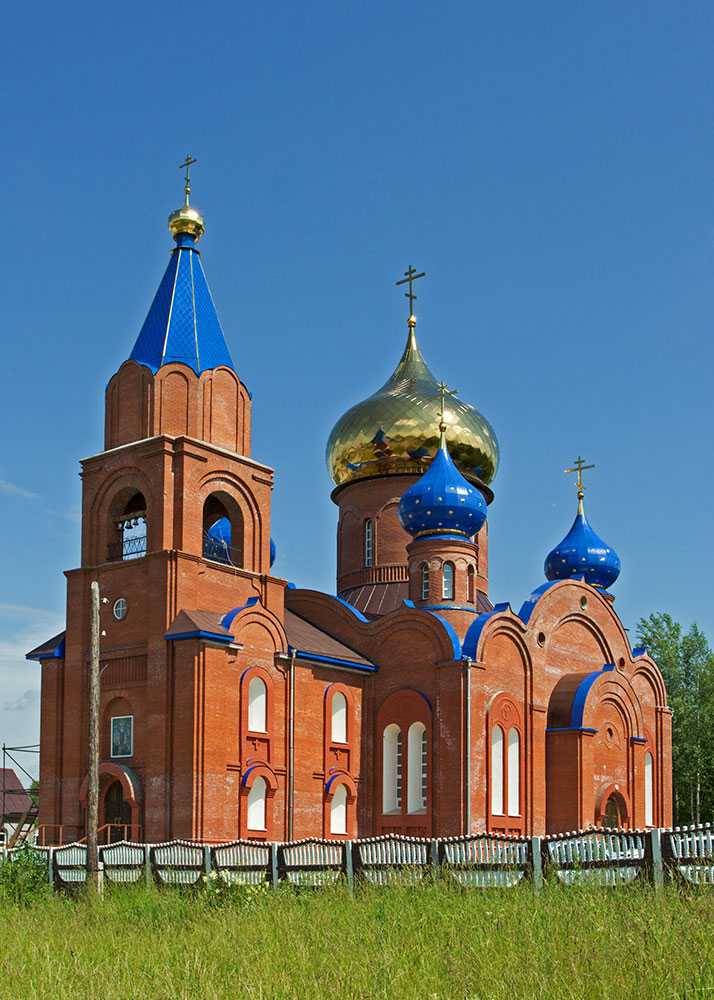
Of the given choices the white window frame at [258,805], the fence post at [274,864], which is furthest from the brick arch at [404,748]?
the fence post at [274,864]

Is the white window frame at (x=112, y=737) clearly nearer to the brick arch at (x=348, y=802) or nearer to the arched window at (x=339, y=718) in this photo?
the brick arch at (x=348, y=802)

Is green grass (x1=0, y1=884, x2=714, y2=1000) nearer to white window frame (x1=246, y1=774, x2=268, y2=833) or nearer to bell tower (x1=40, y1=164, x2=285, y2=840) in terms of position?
bell tower (x1=40, y1=164, x2=285, y2=840)

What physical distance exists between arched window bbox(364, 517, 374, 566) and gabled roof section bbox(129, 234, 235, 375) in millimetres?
7398

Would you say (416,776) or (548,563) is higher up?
(548,563)

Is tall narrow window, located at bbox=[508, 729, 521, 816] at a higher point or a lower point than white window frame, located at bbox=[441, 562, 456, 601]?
lower

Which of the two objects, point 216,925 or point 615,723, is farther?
point 615,723

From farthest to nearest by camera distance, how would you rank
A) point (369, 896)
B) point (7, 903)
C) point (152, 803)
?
point (152, 803) < point (7, 903) < point (369, 896)

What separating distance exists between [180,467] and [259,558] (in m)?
2.49

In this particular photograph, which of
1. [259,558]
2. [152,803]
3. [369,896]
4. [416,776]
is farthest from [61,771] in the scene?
[369,896]

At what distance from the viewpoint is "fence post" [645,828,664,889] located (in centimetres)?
1112

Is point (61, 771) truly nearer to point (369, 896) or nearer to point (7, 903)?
point (7, 903)

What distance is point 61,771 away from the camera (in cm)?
2247

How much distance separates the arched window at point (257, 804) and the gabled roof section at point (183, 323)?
714 cm

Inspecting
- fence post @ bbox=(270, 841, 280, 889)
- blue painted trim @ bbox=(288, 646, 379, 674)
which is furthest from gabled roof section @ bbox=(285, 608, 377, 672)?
fence post @ bbox=(270, 841, 280, 889)
